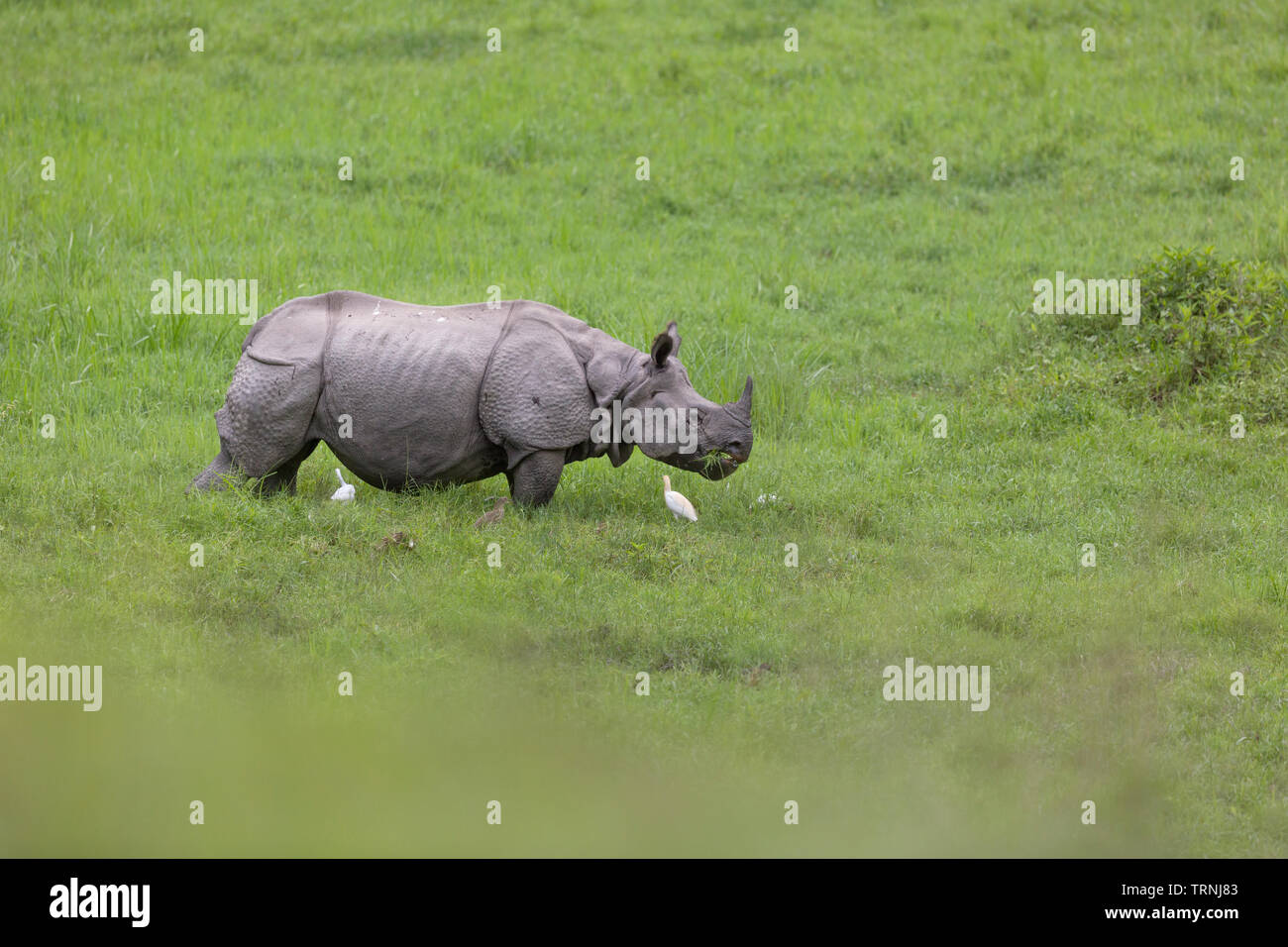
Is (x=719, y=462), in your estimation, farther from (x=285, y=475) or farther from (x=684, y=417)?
(x=285, y=475)

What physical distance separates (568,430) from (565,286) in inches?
201

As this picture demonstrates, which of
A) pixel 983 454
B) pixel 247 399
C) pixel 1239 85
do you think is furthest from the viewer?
pixel 1239 85

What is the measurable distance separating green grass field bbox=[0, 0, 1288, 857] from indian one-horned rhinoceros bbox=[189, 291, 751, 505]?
16.2 inches

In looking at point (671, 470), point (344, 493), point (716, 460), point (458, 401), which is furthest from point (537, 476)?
point (671, 470)

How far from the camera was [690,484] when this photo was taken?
1044 cm

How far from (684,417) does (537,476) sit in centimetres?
100

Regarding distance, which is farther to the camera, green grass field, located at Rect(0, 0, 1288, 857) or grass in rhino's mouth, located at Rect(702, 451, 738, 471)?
grass in rhino's mouth, located at Rect(702, 451, 738, 471)

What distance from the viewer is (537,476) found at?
9.30 m

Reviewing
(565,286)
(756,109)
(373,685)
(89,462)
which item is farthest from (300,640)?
(756,109)

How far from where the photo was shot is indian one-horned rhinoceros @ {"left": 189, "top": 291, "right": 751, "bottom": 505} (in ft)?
30.0

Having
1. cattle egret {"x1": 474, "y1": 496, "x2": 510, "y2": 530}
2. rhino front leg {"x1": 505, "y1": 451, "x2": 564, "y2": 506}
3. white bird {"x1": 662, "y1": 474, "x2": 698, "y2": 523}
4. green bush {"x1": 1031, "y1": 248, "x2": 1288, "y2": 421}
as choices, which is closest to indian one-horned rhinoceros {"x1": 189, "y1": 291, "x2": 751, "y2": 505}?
rhino front leg {"x1": 505, "y1": 451, "x2": 564, "y2": 506}

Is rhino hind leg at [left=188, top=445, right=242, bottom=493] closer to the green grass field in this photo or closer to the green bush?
the green grass field

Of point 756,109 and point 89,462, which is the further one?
point 756,109

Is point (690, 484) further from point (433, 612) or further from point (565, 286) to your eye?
point (565, 286)
